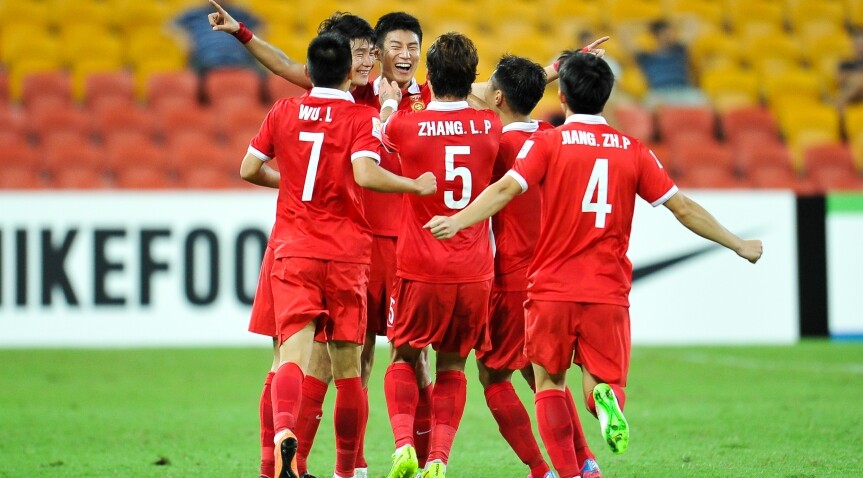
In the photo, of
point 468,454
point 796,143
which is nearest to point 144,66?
point 796,143

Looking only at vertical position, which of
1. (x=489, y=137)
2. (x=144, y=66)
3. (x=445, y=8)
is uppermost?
(x=445, y=8)

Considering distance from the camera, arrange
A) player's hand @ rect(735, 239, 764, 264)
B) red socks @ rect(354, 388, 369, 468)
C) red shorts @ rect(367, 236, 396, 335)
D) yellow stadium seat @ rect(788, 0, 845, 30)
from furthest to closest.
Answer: yellow stadium seat @ rect(788, 0, 845, 30) < red shorts @ rect(367, 236, 396, 335) < red socks @ rect(354, 388, 369, 468) < player's hand @ rect(735, 239, 764, 264)

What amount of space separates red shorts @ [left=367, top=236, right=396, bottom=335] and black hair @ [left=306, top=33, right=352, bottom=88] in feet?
3.39

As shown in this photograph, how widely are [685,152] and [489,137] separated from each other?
9496 millimetres

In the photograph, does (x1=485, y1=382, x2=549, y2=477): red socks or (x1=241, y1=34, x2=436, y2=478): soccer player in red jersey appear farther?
(x1=485, y1=382, x2=549, y2=477): red socks

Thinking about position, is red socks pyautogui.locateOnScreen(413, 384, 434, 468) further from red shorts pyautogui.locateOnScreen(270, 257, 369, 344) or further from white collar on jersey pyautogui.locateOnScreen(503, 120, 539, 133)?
white collar on jersey pyautogui.locateOnScreen(503, 120, 539, 133)

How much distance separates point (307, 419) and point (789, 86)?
12.6 m

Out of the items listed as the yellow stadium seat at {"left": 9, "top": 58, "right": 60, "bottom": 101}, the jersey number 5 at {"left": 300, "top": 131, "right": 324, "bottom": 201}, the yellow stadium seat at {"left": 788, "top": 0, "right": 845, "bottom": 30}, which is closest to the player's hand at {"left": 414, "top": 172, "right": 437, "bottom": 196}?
the jersey number 5 at {"left": 300, "top": 131, "right": 324, "bottom": 201}

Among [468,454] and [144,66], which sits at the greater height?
[144,66]

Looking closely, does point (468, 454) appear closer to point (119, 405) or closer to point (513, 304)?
point (513, 304)

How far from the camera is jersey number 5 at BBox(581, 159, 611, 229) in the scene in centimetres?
509

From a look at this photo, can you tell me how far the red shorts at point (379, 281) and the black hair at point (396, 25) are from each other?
1.09m

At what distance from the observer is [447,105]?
215 inches

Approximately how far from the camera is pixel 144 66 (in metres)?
15.2
